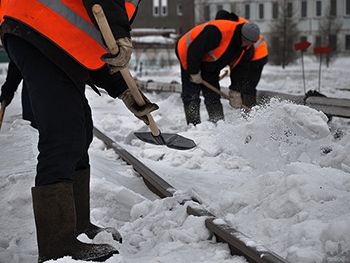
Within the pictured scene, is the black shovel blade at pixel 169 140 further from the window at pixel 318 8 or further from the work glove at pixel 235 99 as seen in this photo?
the window at pixel 318 8

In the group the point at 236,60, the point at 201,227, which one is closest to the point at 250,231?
the point at 201,227

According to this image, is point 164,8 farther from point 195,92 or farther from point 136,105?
point 136,105

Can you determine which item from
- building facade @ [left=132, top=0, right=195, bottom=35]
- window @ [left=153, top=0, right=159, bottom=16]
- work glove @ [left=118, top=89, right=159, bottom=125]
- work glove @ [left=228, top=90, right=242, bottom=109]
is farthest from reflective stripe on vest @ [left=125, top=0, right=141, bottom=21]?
window @ [left=153, top=0, right=159, bottom=16]

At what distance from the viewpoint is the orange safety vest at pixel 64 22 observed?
8.42ft

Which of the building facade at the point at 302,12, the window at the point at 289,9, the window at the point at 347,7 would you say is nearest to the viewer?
the window at the point at 347,7

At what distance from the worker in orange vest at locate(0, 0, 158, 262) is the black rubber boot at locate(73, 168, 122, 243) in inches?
15.3

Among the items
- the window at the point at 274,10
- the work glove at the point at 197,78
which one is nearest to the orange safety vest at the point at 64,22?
the work glove at the point at 197,78

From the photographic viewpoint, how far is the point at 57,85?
2.55 m

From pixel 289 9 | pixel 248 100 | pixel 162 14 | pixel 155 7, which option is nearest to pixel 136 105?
pixel 248 100

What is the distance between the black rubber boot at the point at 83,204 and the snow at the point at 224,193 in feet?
0.60

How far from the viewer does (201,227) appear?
9.48ft

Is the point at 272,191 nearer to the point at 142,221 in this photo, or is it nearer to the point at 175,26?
the point at 142,221

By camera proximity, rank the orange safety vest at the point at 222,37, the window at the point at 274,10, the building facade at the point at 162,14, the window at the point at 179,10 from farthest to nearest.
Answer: the window at the point at 179,10
the building facade at the point at 162,14
the window at the point at 274,10
the orange safety vest at the point at 222,37

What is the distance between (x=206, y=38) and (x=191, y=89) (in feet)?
2.68
